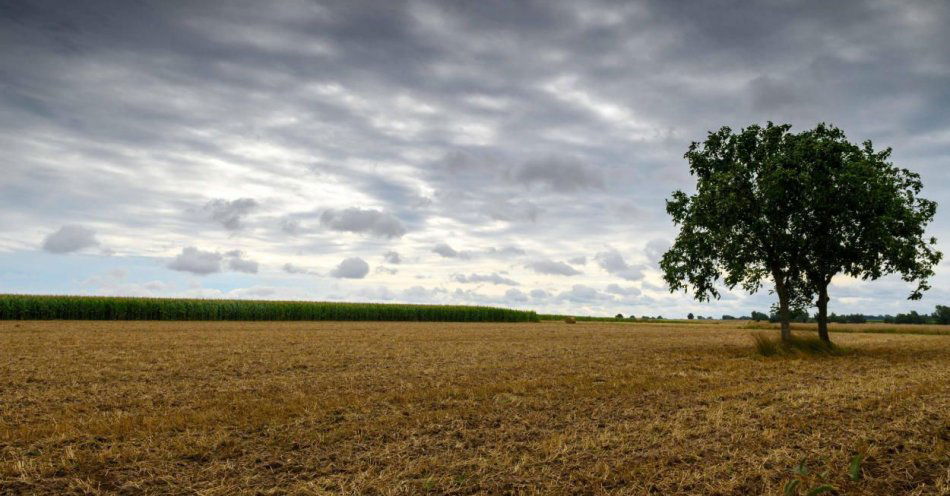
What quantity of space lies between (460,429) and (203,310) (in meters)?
59.2

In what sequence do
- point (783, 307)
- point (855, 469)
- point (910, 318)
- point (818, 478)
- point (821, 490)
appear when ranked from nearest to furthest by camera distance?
point (821, 490) → point (818, 478) → point (855, 469) → point (783, 307) → point (910, 318)

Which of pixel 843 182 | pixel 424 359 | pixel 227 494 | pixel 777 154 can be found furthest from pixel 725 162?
pixel 227 494

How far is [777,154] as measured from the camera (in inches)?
997

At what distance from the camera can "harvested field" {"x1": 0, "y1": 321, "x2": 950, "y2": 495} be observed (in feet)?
23.3

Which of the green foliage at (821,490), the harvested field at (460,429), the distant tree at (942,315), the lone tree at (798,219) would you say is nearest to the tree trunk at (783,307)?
the lone tree at (798,219)

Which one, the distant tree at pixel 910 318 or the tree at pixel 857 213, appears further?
the distant tree at pixel 910 318

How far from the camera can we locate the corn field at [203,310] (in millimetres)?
52781

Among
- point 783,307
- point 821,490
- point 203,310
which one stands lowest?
point 821,490

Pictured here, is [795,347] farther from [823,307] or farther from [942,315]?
[942,315]

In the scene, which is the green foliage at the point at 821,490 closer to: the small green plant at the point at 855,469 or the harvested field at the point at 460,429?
the harvested field at the point at 460,429

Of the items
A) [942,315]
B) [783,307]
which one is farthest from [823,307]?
[942,315]

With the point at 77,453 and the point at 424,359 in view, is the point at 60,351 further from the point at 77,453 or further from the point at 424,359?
the point at 77,453

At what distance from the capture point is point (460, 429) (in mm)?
9391

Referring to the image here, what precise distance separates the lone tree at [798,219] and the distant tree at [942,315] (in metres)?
68.7
